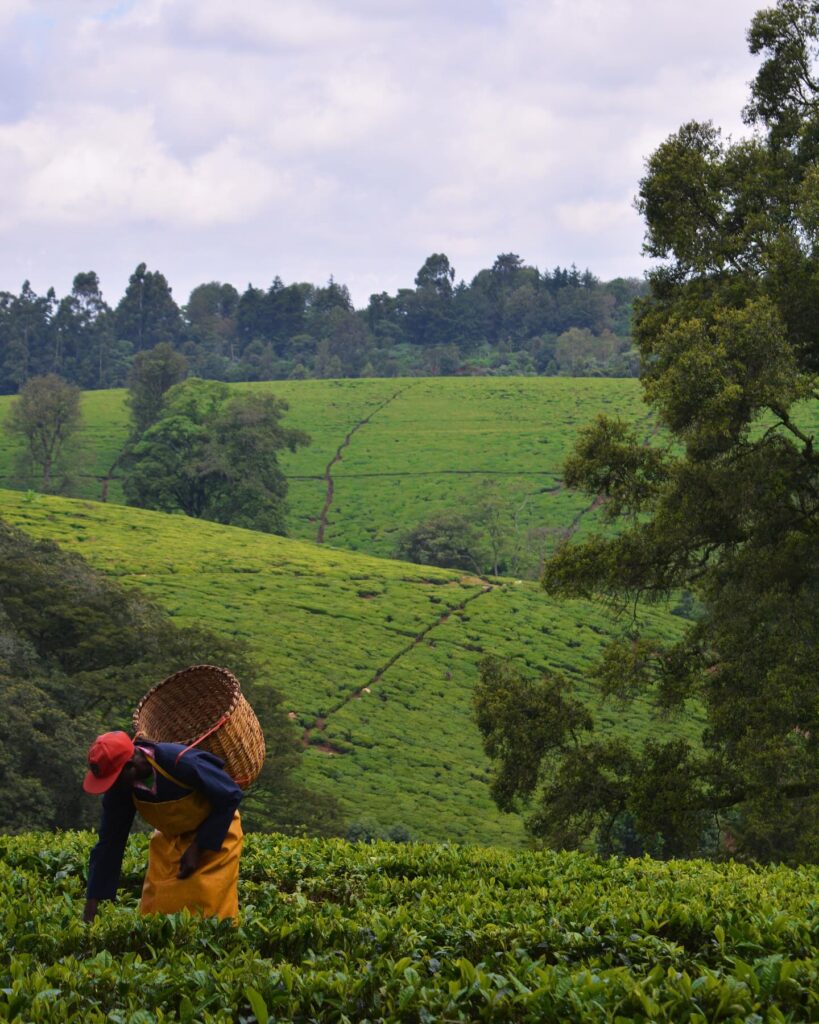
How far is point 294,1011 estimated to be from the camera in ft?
17.0

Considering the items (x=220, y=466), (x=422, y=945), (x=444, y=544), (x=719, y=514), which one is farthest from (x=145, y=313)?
(x=422, y=945)

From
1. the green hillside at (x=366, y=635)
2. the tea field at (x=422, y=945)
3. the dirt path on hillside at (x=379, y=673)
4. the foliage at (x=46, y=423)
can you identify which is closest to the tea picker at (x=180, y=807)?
the tea field at (x=422, y=945)

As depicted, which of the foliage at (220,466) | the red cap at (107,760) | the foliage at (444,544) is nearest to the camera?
the red cap at (107,760)

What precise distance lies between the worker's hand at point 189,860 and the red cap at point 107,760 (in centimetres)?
68

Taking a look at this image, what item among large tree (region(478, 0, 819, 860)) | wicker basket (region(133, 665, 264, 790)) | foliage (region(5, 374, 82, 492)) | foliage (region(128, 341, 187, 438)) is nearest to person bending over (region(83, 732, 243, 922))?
wicker basket (region(133, 665, 264, 790))

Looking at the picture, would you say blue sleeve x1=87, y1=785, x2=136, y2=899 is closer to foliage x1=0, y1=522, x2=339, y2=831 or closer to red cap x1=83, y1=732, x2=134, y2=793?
red cap x1=83, y1=732, x2=134, y2=793

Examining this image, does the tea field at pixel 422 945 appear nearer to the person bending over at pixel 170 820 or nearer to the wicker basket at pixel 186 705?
the person bending over at pixel 170 820

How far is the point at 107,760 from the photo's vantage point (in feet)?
21.1

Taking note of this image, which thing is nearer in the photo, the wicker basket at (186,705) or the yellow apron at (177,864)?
the yellow apron at (177,864)

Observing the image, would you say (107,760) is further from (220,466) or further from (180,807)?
(220,466)

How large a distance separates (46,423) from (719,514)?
79.1 meters

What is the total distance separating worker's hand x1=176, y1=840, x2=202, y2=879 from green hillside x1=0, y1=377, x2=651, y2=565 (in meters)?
65.0

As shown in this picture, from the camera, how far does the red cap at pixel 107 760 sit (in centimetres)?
643

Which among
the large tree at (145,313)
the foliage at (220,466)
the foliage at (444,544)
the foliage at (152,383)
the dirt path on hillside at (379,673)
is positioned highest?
the large tree at (145,313)
